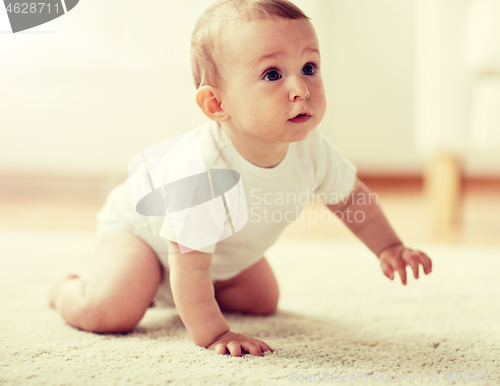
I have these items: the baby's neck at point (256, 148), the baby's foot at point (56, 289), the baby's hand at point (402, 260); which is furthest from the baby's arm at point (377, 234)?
the baby's foot at point (56, 289)

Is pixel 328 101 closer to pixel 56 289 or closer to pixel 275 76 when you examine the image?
pixel 275 76

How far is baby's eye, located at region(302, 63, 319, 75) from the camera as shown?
46 cm

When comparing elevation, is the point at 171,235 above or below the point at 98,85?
below

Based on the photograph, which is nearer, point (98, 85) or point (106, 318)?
point (106, 318)

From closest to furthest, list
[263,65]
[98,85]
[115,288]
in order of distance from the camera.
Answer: [263,65], [115,288], [98,85]

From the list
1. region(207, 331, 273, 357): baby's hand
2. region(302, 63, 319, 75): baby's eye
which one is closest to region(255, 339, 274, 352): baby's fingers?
region(207, 331, 273, 357): baby's hand

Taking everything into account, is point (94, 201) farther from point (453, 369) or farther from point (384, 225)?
point (453, 369)

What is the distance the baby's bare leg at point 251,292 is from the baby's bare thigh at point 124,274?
9 centimetres

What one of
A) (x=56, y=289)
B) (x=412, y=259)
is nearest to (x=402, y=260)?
(x=412, y=259)

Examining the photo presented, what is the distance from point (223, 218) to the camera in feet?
1.60

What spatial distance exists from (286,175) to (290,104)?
0.31ft

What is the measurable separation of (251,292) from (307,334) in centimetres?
11

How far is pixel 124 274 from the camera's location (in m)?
0.55

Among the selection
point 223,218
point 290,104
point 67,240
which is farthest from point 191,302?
point 67,240
